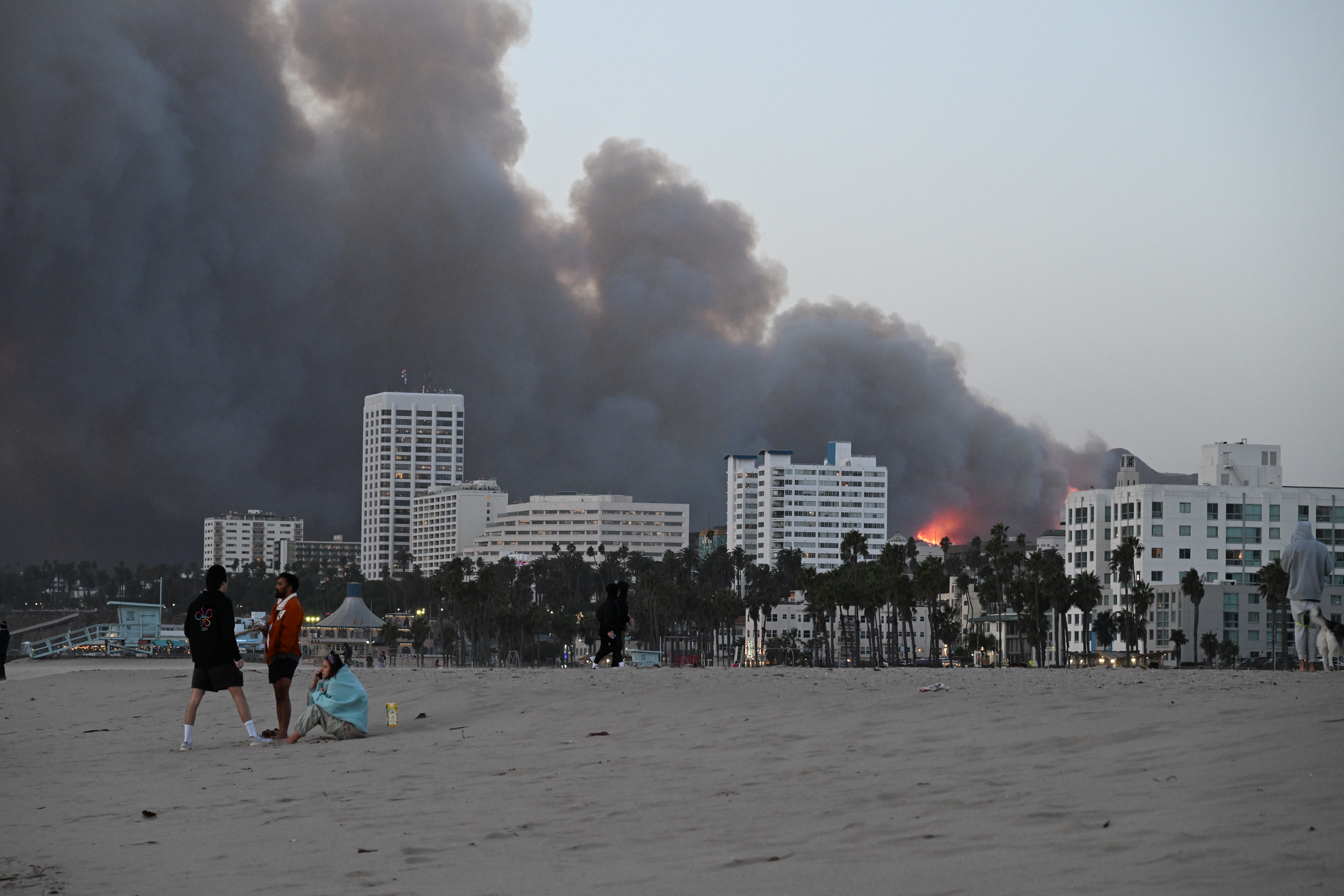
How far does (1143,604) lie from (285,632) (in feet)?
360

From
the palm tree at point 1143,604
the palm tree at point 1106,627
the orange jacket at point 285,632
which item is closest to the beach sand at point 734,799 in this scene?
the orange jacket at point 285,632

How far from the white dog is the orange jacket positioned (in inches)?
491

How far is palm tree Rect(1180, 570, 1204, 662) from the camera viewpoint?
112438mm

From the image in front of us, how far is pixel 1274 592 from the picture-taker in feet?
339

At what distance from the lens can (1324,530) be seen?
131m

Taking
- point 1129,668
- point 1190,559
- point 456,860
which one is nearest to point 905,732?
point 456,860

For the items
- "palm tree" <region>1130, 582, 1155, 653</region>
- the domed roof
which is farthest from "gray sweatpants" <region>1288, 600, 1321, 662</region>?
Answer: "palm tree" <region>1130, 582, 1155, 653</region>

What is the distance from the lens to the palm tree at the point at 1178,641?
109 meters

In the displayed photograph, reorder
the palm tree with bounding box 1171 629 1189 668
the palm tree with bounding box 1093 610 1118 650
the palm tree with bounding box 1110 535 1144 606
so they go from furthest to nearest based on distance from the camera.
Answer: the palm tree with bounding box 1093 610 1118 650 → the palm tree with bounding box 1110 535 1144 606 → the palm tree with bounding box 1171 629 1189 668

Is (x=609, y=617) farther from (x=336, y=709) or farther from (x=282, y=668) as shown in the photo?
(x=336, y=709)

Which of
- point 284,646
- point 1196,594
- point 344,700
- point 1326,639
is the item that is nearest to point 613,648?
point 284,646

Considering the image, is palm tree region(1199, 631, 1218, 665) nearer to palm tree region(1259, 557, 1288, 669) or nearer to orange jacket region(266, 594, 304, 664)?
palm tree region(1259, 557, 1288, 669)

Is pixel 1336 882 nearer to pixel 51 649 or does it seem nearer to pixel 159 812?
pixel 159 812

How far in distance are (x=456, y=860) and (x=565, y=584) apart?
192m
